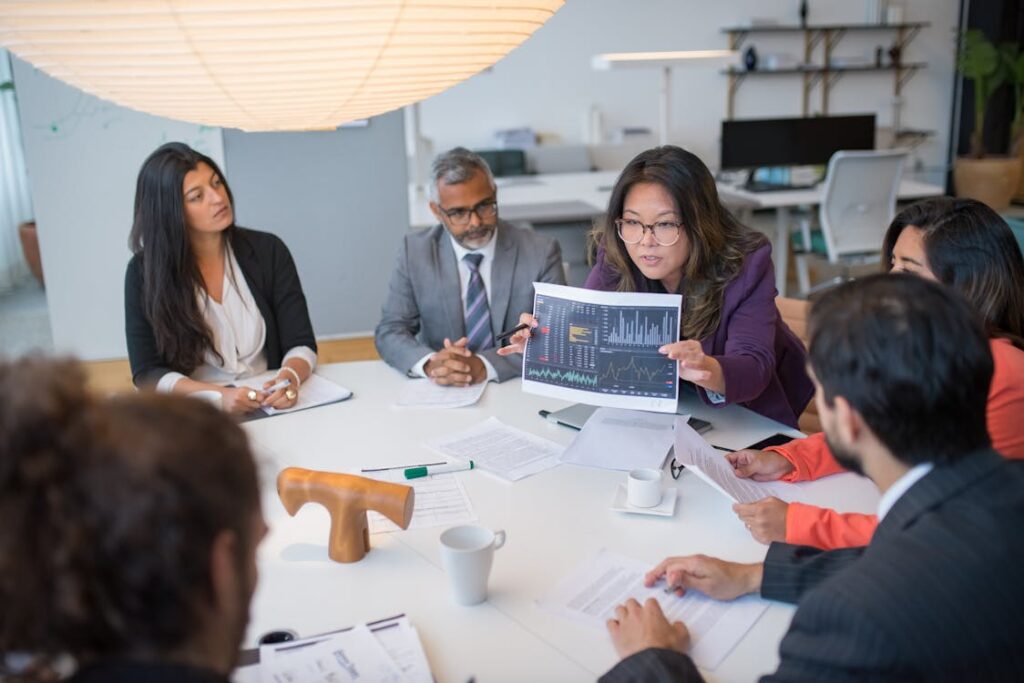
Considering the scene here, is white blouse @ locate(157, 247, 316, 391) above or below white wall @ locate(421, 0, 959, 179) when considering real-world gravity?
below

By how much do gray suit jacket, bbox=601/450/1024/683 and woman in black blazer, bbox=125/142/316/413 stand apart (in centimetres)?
159

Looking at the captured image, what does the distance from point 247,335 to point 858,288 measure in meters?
1.88

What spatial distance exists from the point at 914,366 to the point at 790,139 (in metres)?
5.08

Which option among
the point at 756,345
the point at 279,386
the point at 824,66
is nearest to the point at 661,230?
the point at 756,345

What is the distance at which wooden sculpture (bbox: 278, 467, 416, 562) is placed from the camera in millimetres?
1416

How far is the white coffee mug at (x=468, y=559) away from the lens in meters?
1.25

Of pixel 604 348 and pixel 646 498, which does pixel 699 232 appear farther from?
pixel 646 498

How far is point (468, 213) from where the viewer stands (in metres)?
2.57

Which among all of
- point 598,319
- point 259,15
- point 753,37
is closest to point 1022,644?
point 598,319

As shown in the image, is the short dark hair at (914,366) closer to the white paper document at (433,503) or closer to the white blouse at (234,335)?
the white paper document at (433,503)

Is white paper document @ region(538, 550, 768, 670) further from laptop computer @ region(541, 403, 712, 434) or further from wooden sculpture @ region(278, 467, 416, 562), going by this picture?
laptop computer @ region(541, 403, 712, 434)

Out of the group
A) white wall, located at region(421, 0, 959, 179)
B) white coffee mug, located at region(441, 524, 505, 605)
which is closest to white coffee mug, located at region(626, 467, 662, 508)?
white coffee mug, located at region(441, 524, 505, 605)

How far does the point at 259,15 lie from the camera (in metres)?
1.14

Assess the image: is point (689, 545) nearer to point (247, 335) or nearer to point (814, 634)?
point (814, 634)
